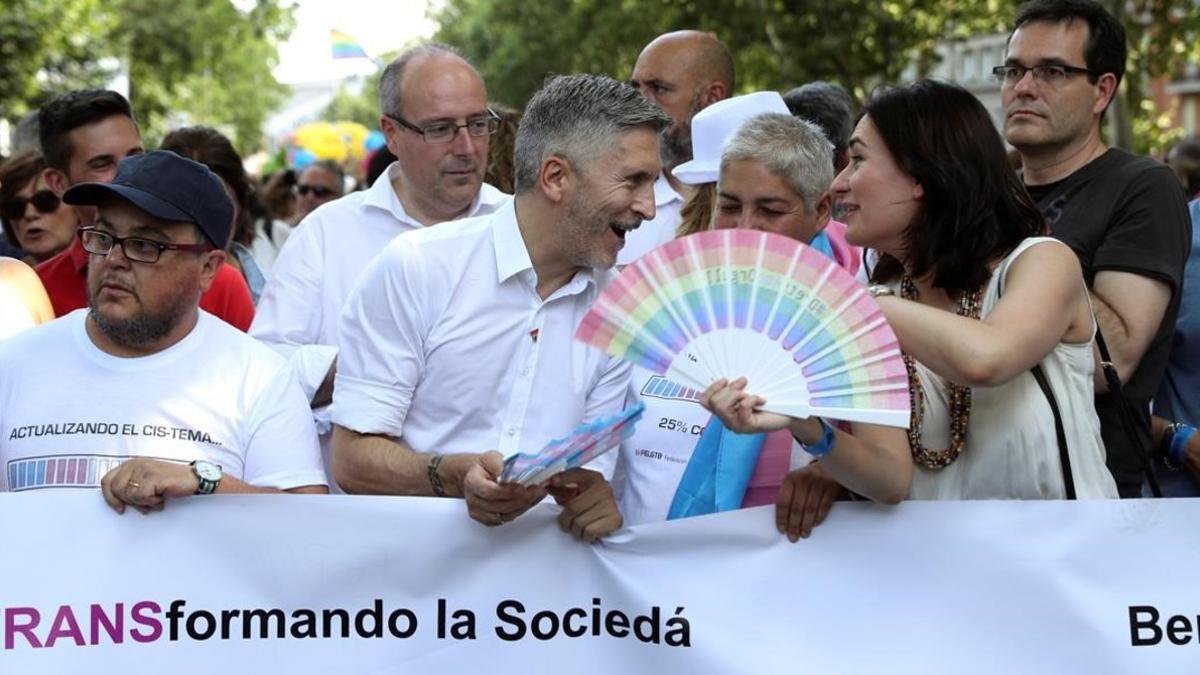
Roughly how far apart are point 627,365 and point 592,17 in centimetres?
3085

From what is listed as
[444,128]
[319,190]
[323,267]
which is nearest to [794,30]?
[319,190]

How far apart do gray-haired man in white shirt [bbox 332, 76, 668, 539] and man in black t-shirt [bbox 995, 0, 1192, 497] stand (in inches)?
48.4

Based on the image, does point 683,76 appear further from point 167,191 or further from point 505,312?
point 167,191

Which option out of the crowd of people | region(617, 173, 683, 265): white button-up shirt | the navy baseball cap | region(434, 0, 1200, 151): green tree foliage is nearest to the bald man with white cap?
region(617, 173, 683, 265): white button-up shirt

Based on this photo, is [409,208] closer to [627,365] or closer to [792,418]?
[627,365]

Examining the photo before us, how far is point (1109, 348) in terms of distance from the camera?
14.5 feet

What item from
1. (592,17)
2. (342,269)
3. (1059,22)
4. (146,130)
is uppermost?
(1059,22)

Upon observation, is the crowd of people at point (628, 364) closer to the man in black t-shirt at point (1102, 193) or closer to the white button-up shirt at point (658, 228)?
the man in black t-shirt at point (1102, 193)

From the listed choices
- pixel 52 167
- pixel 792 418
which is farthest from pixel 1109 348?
pixel 52 167

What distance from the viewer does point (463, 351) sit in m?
4.09

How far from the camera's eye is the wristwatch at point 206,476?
371 centimetres

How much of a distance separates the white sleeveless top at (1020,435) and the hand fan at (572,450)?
0.78 metres

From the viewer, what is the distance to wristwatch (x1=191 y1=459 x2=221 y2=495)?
3.71 metres

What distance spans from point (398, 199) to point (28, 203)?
1675mm
